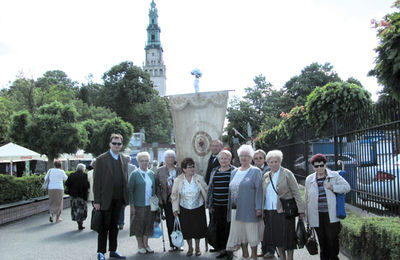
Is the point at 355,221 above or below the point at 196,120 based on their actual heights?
below

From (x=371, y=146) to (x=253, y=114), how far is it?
43862 millimetres

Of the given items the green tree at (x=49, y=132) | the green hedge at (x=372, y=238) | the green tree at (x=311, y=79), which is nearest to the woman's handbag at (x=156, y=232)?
the green hedge at (x=372, y=238)

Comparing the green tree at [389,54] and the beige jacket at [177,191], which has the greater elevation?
the green tree at [389,54]

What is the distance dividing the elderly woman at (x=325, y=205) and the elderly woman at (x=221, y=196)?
143 cm

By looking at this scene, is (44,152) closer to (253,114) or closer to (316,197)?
(316,197)

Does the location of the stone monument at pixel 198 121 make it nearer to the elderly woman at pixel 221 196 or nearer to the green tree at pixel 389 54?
the elderly woman at pixel 221 196

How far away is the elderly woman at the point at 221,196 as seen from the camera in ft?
22.4

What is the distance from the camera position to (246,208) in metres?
6.28

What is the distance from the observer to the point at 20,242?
354 inches

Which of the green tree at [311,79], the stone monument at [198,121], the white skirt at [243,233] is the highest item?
the green tree at [311,79]

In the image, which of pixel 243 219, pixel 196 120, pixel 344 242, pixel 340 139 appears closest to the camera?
pixel 243 219

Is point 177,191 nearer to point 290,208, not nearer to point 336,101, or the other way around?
point 290,208

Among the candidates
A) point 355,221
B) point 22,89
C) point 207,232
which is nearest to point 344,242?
point 355,221

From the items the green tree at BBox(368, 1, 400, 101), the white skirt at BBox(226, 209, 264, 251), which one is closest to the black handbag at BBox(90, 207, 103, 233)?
the white skirt at BBox(226, 209, 264, 251)
